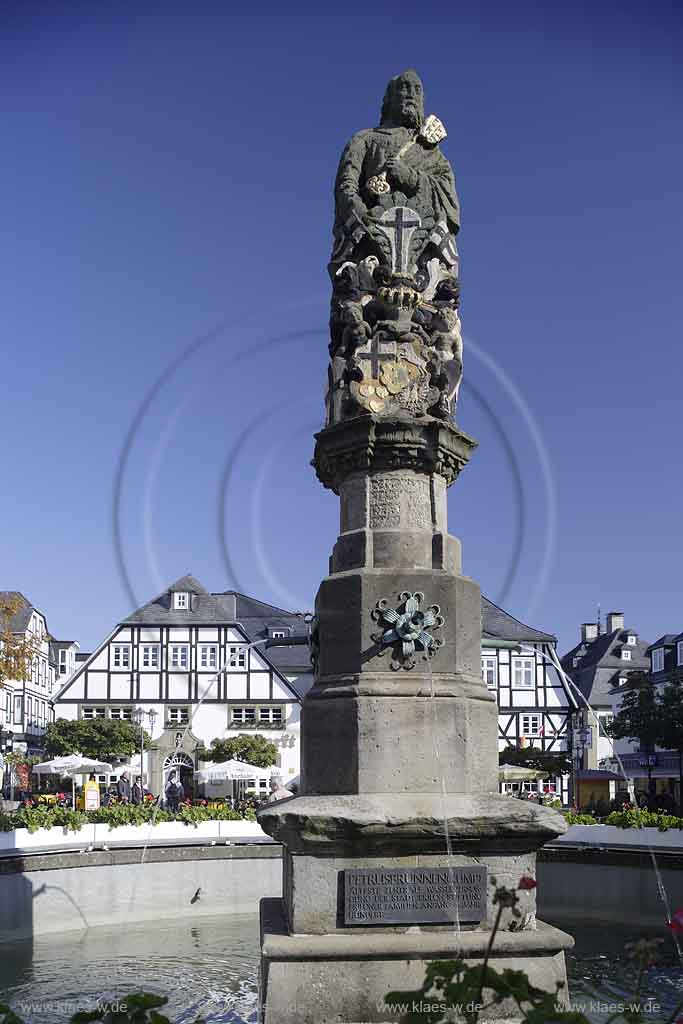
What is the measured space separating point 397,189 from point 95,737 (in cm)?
5187

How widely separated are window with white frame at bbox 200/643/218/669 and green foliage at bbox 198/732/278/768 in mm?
4674

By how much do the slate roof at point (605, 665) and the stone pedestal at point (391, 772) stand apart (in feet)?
231

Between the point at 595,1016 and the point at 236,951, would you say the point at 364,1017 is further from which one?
the point at 236,951

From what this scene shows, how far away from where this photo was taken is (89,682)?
63.5 metres

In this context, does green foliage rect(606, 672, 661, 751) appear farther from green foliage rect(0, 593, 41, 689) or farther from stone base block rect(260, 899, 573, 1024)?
stone base block rect(260, 899, 573, 1024)

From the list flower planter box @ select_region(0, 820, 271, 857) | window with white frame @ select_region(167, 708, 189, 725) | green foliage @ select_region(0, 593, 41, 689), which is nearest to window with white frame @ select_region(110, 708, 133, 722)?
window with white frame @ select_region(167, 708, 189, 725)

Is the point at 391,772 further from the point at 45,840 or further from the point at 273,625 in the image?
the point at 273,625

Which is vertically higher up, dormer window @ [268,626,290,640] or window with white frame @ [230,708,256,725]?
dormer window @ [268,626,290,640]

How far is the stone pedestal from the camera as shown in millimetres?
8688

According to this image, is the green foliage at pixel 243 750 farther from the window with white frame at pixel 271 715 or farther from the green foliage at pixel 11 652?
the green foliage at pixel 11 652

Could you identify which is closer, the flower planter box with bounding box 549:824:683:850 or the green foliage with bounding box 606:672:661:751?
the flower planter box with bounding box 549:824:683:850

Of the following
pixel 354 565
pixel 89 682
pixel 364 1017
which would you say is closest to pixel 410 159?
pixel 354 565

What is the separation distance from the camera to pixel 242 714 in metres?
63.8

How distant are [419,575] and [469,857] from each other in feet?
8.47
